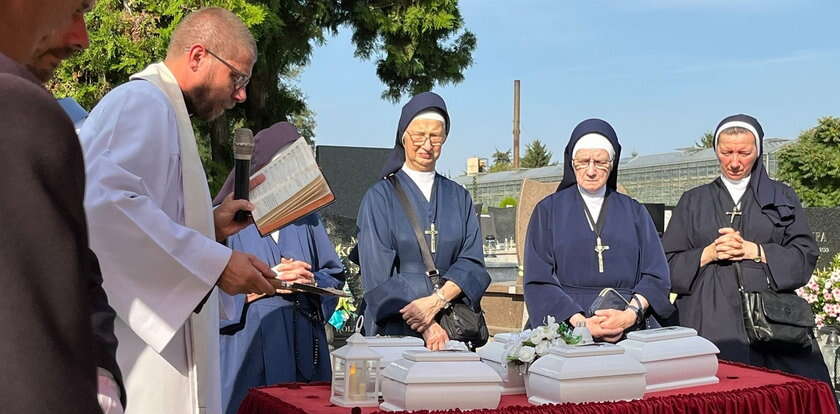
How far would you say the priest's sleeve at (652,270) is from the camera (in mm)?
4344

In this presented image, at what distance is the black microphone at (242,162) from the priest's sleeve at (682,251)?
2.90 metres

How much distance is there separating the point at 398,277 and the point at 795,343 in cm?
215

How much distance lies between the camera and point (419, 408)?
2.91 metres

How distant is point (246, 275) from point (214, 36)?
958 millimetres

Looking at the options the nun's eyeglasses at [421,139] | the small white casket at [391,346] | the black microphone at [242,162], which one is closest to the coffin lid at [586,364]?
the small white casket at [391,346]

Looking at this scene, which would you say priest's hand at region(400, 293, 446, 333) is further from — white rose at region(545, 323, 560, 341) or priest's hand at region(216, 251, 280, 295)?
priest's hand at region(216, 251, 280, 295)

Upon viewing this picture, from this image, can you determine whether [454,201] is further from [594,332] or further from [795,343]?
[795,343]

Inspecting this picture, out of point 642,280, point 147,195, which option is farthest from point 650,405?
point 147,195

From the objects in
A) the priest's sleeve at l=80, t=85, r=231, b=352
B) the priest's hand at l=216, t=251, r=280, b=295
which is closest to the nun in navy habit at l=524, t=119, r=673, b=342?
the priest's hand at l=216, t=251, r=280, b=295

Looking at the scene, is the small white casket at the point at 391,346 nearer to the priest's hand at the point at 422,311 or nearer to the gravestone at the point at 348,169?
the priest's hand at the point at 422,311

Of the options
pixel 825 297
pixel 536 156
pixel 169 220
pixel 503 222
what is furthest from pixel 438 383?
pixel 536 156

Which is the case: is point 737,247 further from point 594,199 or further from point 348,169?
point 348,169

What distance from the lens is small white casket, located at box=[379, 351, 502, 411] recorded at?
291cm

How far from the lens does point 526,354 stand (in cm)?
327
